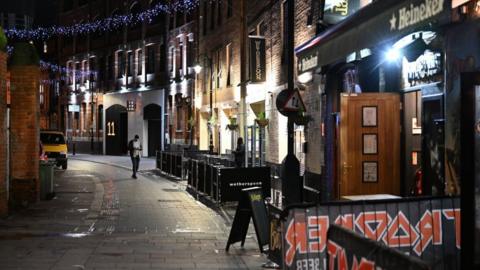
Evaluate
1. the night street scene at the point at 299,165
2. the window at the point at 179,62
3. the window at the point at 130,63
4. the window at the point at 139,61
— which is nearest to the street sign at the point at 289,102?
the night street scene at the point at 299,165

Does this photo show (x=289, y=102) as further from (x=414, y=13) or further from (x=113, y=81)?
(x=113, y=81)

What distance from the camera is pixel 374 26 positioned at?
8250 millimetres

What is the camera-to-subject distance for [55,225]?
41.2 ft

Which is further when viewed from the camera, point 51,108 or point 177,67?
point 51,108

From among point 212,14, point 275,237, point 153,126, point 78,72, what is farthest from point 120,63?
point 275,237

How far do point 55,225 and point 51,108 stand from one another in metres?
50.5

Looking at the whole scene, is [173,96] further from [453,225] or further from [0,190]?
[453,225]

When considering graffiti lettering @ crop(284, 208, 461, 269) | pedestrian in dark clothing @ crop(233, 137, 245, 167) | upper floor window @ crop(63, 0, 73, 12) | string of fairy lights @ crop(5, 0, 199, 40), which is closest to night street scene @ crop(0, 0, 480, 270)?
graffiti lettering @ crop(284, 208, 461, 269)

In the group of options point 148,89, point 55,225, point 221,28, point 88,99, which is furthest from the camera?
point 88,99

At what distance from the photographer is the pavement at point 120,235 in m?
9.12

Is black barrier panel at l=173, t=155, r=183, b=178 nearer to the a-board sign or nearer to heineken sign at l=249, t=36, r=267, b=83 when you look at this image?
heineken sign at l=249, t=36, r=267, b=83

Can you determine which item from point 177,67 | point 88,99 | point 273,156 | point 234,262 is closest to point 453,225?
point 234,262

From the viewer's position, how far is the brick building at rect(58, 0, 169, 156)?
4428 centimetres

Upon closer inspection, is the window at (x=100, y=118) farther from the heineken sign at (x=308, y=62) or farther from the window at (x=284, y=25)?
the heineken sign at (x=308, y=62)
